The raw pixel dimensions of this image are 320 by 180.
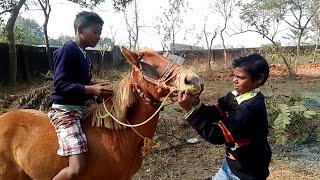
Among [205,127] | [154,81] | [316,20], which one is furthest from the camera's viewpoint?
[316,20]

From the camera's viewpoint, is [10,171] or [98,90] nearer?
[98,90]

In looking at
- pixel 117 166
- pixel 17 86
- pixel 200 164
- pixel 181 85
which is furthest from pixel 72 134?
pixel 17 86

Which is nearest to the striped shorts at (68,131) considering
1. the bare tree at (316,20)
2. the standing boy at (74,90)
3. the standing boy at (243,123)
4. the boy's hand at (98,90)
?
the standing boy at (74,90)

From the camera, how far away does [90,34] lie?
10.2ft

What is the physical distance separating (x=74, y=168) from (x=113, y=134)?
0.40 m

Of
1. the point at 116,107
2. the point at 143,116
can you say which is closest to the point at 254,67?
the point at 143,116

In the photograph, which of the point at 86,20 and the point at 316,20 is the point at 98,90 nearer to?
the point at 86,20

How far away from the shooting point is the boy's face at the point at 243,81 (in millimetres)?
2686

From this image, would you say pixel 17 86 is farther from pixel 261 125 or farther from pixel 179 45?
pixel 261 125

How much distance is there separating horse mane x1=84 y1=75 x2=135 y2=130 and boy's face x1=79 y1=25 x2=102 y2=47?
1.34 ft

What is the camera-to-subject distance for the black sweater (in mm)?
2562

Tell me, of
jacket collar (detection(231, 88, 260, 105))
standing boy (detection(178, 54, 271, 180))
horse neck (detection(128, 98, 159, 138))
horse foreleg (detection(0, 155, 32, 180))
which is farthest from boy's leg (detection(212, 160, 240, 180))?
horse foreleg (detection(0, 155, 32, 180))

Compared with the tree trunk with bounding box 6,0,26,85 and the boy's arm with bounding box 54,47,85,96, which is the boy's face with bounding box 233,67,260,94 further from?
the tree trunk with bounding box 6,0,26,85

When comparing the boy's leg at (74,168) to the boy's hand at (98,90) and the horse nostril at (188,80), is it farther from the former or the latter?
the horse nostril at (188,80)
